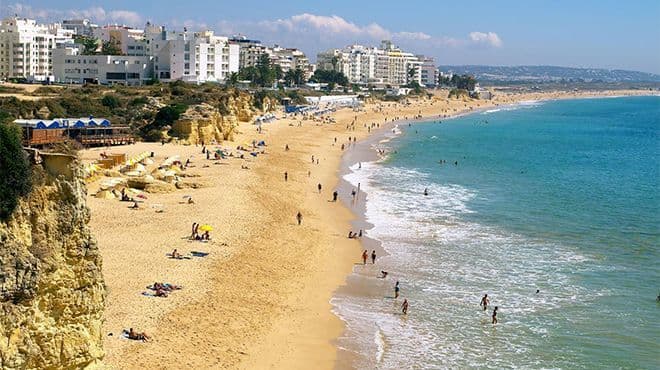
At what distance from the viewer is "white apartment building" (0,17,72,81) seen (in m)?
90.6

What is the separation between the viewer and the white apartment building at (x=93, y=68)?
275ft

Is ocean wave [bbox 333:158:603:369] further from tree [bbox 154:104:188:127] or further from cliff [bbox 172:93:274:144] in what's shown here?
tree [bbox 154:104:188:127]

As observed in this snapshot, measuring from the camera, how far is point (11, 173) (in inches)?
384

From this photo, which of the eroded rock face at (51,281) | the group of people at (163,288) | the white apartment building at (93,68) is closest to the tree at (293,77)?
the white apartment building at (93,68)

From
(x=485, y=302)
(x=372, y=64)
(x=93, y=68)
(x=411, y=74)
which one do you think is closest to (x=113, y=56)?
(x=93, y=68)

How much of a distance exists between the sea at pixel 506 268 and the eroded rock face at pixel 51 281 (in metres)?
8.27

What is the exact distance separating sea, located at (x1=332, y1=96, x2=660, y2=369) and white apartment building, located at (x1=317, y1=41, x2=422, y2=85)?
117826mm

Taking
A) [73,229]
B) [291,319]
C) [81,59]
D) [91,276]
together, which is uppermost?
[81,59]

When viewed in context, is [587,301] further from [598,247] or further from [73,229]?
[73,229]

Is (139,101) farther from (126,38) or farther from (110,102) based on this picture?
(126,38)

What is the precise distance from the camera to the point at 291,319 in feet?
65.9

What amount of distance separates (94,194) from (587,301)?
820 inches

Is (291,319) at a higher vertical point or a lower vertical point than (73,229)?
lower

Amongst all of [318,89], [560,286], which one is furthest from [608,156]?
[318,89]
